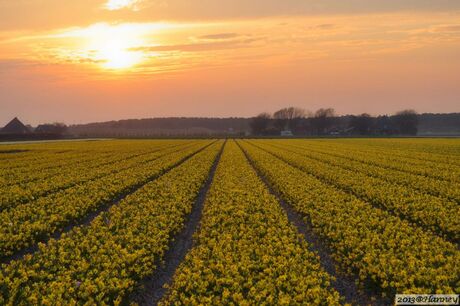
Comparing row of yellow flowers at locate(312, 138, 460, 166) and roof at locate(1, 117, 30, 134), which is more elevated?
roof at locate(1, 117, 30, 134)

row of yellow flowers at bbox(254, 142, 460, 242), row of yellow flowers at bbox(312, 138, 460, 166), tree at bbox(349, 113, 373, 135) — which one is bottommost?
row of yellow flowers at bbox(312, 138, 460, 166)

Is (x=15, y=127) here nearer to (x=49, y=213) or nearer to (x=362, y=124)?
(x=362, y=124)

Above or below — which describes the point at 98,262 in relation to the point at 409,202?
above

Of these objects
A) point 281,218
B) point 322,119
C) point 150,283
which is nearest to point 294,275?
point 150,283

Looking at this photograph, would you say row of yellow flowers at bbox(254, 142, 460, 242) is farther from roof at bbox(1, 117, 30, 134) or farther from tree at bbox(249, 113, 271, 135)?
tree at bbox(249, 113, 271, 135)

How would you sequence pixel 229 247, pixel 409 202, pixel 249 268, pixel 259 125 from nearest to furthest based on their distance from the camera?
pixel 249 268, pixel 229 247, pixel 409 202, pixel 259 125

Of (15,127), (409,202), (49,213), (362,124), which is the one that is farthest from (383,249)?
(362,124)

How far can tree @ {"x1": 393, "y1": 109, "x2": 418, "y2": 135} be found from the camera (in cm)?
15707

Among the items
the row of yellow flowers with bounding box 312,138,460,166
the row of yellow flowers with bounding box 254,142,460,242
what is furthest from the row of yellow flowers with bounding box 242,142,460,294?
the row of yellow flowers with bounding box 312,138,460,166

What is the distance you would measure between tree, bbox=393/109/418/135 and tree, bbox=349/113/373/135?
38.7 ft

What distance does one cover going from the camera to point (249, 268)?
8.43 m

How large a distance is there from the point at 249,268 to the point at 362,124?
155729mm

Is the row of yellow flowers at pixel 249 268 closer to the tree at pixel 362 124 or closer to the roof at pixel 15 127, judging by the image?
the roof at pixel 15 127

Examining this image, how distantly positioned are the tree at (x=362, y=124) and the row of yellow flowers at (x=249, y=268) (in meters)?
150
